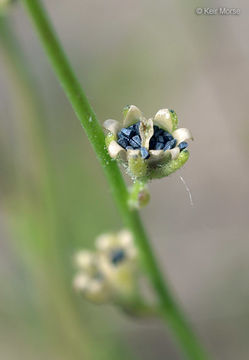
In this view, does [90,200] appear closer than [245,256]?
No

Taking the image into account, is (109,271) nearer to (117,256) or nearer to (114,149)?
(117,256)

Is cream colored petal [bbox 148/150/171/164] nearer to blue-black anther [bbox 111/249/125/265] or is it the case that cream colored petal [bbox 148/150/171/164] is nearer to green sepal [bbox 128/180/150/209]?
green sepal [bbox 128/180/150/209]

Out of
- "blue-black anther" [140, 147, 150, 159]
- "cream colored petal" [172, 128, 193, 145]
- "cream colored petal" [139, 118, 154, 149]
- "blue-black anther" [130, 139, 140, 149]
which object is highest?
"cream colored petal" [139, 118, 154, 149]

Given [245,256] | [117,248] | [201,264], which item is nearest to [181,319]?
[117,248]

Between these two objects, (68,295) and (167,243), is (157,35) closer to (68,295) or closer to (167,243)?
(167,243)

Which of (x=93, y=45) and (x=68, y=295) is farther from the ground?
(x=93, y=45)

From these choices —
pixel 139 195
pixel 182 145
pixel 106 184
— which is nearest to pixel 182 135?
pixel 182 145

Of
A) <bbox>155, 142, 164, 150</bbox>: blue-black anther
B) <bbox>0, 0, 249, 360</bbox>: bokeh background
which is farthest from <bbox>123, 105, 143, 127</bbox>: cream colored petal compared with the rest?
<bbox>0, 0, 249, 360</bbox>: bokeh background

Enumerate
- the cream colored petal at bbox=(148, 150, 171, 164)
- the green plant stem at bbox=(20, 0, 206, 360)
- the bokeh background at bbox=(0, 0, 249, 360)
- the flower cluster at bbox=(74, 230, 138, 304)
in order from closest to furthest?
the cream colored petal at bbox=(148, 150, 171, 164) < the green plant stem at bbox=(20, 0, 206, 360) < the flower cluster at bbox=(74, 230, 138, 304) < the bokeh background at bbox=(0, 0, 249, 360)
